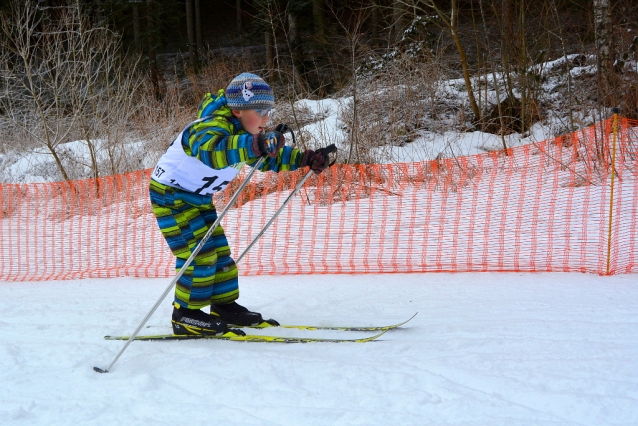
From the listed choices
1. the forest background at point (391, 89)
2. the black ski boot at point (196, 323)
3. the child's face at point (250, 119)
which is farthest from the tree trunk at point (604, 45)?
the black ski boot at point (196, 323)

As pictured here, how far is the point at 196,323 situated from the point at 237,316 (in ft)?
0.95

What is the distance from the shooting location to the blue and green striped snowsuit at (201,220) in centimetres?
282

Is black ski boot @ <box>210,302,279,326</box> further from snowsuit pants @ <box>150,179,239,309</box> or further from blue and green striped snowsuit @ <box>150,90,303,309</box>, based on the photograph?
snowsuit pants @ <box>150,179,239,309</box>

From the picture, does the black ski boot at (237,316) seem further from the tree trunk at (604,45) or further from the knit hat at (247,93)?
the tree trunk at (604,45)

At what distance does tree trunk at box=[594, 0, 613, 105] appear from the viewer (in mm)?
7773

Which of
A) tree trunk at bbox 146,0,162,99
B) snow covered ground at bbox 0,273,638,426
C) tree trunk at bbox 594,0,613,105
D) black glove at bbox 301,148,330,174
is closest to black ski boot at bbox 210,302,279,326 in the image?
snow covered ground at bbox 0,273,638,426

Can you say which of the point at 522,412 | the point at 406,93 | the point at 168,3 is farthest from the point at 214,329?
the point at 168,3

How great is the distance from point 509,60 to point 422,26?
2207 millimetres

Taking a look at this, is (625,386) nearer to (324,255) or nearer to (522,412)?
(522,412)

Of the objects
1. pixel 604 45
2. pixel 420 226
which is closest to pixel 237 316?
pixel 420 226

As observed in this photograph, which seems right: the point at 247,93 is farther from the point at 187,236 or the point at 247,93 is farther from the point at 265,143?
the point at 187,236

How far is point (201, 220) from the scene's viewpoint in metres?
3.15

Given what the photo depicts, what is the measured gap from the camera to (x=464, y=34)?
1170cm

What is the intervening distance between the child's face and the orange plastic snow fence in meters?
2.19
